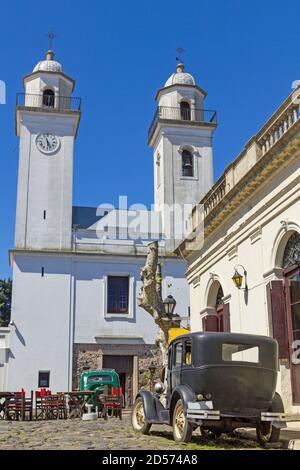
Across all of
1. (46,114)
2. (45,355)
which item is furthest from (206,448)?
(46,114)

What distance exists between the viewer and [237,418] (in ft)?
29.4

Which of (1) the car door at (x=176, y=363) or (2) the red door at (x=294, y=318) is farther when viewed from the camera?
(2) the red door at (x=294, y=318)

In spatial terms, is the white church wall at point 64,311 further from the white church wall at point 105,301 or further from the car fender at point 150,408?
the car fender at point 150,408

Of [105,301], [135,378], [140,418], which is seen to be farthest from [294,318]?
[105,301]

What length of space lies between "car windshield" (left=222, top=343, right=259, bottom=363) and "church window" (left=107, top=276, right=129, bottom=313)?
767 inches

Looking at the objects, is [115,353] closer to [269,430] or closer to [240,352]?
[240,352]

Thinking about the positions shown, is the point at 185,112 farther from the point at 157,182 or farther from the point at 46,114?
the point at 46,114

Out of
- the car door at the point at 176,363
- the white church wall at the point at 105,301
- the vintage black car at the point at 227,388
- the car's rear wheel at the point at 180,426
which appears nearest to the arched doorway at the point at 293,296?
the vintage black car at the point at 227,388

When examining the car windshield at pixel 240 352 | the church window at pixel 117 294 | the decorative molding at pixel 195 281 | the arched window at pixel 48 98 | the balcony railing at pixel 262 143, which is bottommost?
the car windshield at pixel 240 352

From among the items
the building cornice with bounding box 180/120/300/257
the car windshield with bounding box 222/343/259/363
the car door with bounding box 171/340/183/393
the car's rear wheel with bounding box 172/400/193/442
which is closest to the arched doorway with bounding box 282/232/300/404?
the building cornice with bounding box 180/120/300/257

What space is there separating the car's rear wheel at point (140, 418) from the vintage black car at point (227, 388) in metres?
0.95

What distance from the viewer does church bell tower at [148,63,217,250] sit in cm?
3145

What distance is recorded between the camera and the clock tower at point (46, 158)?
29.1 meters

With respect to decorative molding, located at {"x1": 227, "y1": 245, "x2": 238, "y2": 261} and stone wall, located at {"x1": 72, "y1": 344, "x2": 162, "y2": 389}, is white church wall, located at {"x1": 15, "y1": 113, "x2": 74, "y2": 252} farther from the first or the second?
decorative molding, located at {"x1": 227, "y1": 245, "x2": 238, "y2": 261}
